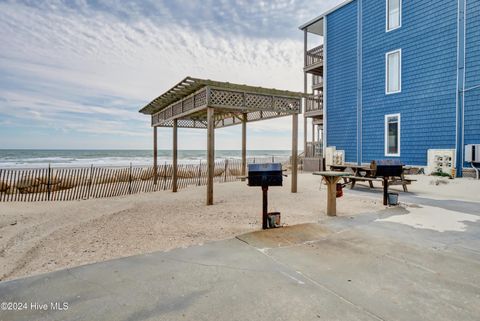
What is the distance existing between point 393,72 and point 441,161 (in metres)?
5.42

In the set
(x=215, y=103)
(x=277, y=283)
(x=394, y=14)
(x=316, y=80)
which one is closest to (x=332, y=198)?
(x=277, y=283)

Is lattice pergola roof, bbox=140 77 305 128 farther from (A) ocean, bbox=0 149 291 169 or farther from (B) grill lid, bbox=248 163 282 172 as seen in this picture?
(A) ocean, bbox=0 149 291 169

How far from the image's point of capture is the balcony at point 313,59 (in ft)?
59.9

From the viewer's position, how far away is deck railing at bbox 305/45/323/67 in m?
18.4

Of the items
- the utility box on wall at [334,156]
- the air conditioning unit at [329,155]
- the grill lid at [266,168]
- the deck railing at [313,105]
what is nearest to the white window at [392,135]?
the utility box on wall at [334,156]

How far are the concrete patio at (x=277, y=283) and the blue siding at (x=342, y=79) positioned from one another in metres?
12.5

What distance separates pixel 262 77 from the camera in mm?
23375

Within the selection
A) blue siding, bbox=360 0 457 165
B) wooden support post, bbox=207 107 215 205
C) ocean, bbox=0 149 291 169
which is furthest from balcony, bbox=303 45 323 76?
wooden support post, bbox=207 107 215 205

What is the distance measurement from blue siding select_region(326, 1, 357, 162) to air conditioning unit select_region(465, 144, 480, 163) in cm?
539

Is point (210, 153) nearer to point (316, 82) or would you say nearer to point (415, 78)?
point (415, 78)

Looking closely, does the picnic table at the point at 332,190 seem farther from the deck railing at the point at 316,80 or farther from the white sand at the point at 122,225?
the deck railing at the point at 316,80

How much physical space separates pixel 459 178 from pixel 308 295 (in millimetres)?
12185

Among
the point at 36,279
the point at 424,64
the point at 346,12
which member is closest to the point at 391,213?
the point at 36,279

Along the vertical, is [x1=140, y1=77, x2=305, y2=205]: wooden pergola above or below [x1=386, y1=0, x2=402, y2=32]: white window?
below
